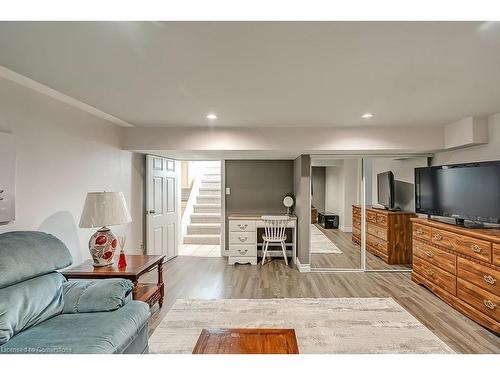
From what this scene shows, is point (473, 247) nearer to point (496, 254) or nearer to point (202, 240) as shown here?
point (496, 254)

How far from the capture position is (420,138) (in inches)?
149

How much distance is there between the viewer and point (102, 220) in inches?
102

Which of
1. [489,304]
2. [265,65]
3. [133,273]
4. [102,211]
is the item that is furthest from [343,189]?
[102,211]

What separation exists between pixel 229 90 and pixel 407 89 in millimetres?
1495

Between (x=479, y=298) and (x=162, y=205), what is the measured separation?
14.2ft

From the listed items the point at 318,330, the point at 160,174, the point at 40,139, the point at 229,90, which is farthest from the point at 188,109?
the point at 318,330

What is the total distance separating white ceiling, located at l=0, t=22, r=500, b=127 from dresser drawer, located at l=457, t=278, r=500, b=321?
1.82 metres

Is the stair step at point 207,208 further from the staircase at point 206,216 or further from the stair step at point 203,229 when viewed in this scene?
the stair step at point 203,229

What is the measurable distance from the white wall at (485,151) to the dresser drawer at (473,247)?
106cm

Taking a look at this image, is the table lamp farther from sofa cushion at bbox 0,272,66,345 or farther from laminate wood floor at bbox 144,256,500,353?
laminate wood floor at bbox 144,256,500,353

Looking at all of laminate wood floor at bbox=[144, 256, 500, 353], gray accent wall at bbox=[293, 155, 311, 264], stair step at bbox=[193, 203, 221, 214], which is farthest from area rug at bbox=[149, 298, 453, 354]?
stair step at bbox=[193, 203, 221, 214]

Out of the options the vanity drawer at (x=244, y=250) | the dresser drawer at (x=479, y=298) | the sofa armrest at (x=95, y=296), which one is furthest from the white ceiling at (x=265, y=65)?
the vanity drawer at (x=244, y=250)

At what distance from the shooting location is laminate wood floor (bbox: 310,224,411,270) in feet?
14.6

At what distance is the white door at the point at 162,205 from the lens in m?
4.39
